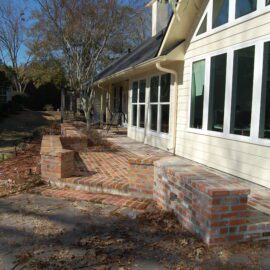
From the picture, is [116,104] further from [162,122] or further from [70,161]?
[70,161]

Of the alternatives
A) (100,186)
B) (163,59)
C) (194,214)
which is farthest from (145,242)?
(163,59)

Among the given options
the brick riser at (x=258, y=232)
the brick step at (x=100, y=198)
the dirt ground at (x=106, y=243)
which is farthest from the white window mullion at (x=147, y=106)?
the brick riser at (x=258, y=232)

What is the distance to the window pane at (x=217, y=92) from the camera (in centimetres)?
609

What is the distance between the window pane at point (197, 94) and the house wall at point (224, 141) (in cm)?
17

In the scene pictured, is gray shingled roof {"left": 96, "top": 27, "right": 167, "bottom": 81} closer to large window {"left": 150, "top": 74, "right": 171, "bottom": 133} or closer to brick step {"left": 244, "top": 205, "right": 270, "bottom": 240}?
large window {"left": 150, "top": 74, "right": 171, "bottom": 133}

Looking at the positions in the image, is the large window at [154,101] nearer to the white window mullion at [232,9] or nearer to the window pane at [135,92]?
the window pane at [135,92]

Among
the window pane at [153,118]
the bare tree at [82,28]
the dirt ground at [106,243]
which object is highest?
the bare tree at [82,28]

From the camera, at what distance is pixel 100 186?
5086mm

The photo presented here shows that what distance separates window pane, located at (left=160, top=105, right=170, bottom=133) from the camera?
8719mm

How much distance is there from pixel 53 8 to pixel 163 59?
572cm

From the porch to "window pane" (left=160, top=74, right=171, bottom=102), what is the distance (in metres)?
3.23

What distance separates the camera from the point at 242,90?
18.1ft

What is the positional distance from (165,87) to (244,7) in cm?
357

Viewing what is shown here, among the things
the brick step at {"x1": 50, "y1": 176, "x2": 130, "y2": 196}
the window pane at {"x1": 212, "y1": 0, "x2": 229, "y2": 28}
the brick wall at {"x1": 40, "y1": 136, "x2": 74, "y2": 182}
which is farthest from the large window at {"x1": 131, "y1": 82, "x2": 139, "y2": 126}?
the brick step at {"x1": 50, "y1": 176, "x2": 130, "y2": 196}
